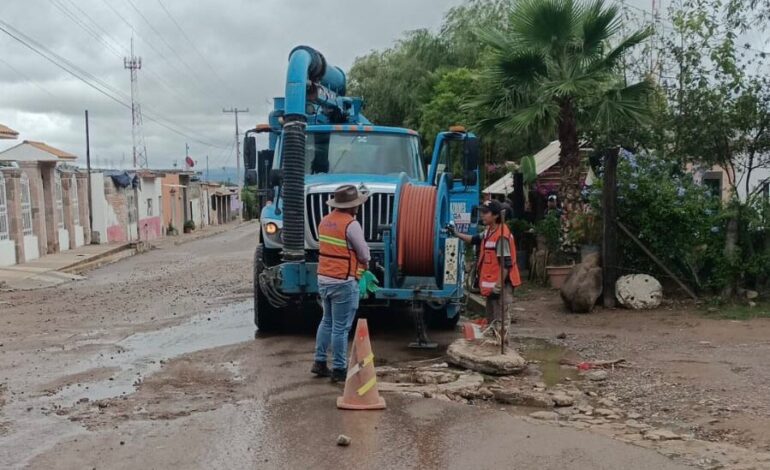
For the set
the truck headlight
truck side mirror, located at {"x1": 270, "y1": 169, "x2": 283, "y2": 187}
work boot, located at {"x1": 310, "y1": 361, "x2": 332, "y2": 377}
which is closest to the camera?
work boot, located at {"x1": 310, "y1": 361, "x2": 332, "y2": 377}

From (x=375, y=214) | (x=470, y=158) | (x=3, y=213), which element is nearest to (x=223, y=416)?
(x=375, y=214)

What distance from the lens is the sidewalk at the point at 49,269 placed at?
731 inches

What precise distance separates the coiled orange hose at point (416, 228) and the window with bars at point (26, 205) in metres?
20.2

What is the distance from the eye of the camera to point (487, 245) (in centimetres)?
823

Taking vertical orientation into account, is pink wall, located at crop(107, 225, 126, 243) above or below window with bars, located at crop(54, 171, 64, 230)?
below

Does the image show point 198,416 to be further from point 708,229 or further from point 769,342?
point 708,229

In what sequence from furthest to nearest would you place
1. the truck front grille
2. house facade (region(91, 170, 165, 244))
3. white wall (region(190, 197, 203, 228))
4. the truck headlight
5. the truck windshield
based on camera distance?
white wall (region(190, 197, 203, 228))
house facade (region(91, 170, 165, 244))
the truck windshield
the truck headlight
the truck front grille

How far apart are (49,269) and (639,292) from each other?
16909 millimetres

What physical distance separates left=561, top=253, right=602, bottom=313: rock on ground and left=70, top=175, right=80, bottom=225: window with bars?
983 inches

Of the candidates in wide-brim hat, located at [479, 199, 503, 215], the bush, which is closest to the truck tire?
wide-brim hat, located at [479, 199, 503, 215]

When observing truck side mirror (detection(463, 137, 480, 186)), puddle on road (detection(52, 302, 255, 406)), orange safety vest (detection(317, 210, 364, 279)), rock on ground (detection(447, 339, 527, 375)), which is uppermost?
truck side mirror (detection(463, 137, 480, 186))

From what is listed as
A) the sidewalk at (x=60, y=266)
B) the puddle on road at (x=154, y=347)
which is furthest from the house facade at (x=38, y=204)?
the puddle on road at (x=154, y=347)

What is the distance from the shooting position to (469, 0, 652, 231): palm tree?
12.5 metres

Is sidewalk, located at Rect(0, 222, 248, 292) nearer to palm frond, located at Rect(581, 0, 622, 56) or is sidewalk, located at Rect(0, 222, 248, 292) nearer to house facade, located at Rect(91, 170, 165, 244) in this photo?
house facade, located at Rect(91, 170, 165, 244)
